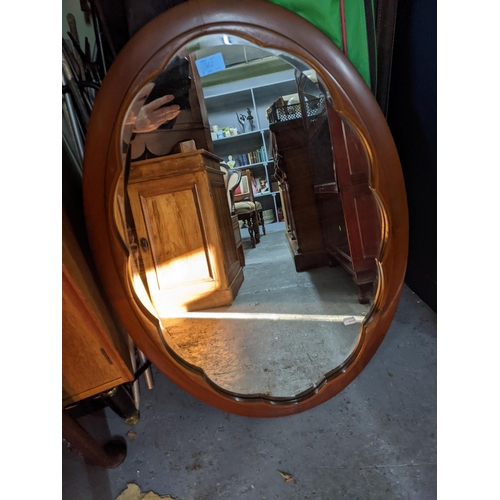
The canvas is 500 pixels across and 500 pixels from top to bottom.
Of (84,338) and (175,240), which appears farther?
(175,240)

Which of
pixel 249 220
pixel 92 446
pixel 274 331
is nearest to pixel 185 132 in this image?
pixel 249 220

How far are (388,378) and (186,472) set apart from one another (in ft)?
1.66

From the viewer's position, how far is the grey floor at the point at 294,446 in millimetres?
558

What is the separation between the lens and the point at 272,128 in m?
0.71

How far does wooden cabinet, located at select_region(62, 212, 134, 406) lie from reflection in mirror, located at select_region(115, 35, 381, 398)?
0.08m

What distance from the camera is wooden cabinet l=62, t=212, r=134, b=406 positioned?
1.65 feet

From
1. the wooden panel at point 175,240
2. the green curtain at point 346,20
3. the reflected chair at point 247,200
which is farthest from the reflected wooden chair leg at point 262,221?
the green curtain at point 346,20

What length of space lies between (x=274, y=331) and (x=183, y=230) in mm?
311

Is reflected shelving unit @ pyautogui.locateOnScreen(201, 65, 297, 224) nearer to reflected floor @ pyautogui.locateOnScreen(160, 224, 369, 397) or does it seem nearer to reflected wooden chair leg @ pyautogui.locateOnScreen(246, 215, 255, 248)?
reflected wooden chair leg @ pyautogui.locateOnScreen(246, 215, 255, 248)

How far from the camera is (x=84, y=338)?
1.77ft

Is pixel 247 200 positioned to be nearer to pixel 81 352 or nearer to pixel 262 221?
pixel 262 221

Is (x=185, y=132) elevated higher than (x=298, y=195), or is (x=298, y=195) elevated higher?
(x=185, y=132)
